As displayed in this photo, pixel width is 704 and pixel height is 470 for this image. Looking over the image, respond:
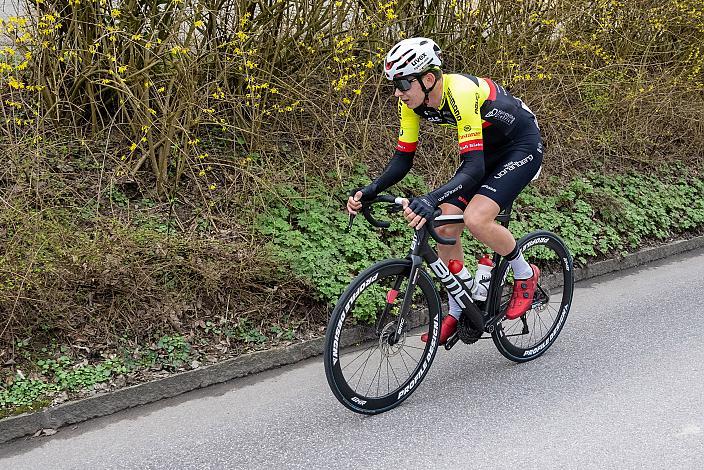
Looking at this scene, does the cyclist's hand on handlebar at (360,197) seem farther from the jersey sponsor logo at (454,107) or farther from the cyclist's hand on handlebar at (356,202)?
the jersey sponsor logo at (454,107)

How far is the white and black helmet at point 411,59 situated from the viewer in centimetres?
421

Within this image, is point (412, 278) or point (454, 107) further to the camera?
point (412, 278)

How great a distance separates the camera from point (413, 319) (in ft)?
15.1

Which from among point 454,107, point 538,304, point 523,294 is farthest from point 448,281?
point 454,107

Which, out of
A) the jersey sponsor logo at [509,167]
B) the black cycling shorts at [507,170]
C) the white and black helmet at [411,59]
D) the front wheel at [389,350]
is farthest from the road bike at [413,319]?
the white and black helmet at [411,59]

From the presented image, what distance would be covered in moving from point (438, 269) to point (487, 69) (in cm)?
494

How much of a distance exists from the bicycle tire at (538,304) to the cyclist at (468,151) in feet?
0.45

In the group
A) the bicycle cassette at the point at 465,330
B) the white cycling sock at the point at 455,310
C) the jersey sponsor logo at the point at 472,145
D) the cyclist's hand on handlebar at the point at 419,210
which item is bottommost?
the bicycle cassette at the point at 465,330

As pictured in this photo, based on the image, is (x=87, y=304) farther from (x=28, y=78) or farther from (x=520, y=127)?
(x=520, y=127)

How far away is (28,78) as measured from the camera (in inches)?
247

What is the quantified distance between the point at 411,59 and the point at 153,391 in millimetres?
2757

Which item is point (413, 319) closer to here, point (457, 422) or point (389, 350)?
point (389, 350)

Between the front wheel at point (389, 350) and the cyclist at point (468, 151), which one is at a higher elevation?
the cyclist at point (468, 151)

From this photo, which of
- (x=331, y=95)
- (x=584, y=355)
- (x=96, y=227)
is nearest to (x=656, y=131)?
(x=331, y=95)
